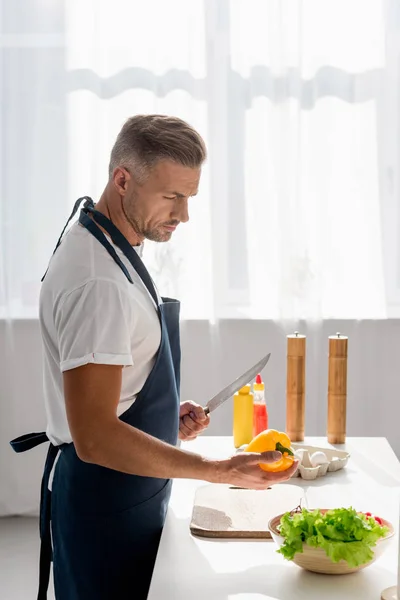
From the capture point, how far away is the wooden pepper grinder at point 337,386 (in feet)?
7.59

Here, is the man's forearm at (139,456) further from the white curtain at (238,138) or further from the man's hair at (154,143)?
the white curtain at (238,138)

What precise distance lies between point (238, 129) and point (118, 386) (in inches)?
101

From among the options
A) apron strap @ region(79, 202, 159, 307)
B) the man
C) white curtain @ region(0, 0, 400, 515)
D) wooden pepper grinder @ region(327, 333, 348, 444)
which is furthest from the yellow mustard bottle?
white curtain @ region(0, 0, 400, 515)

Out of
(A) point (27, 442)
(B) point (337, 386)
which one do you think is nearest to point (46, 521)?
(A) point (27, 442)

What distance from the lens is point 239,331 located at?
3902 mm

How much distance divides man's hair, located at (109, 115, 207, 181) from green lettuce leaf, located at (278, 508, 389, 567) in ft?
2.49

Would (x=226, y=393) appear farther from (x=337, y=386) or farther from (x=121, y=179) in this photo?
(x=121, y=179)

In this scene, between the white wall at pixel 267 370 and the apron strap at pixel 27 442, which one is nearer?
the apron strap at pixel 27 442

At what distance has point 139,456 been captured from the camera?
1.45m

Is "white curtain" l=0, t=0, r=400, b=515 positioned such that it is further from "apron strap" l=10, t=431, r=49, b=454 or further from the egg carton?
"apron strap" l=10, t=431, r=49, b=454

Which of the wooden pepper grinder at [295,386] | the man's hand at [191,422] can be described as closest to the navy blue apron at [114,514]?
the man's hand at [191,422]

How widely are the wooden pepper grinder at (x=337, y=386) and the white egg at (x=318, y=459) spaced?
0.31 m

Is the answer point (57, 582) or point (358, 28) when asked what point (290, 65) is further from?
point (57, 582)

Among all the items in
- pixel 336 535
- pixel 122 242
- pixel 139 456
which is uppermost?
pixel 122 242
